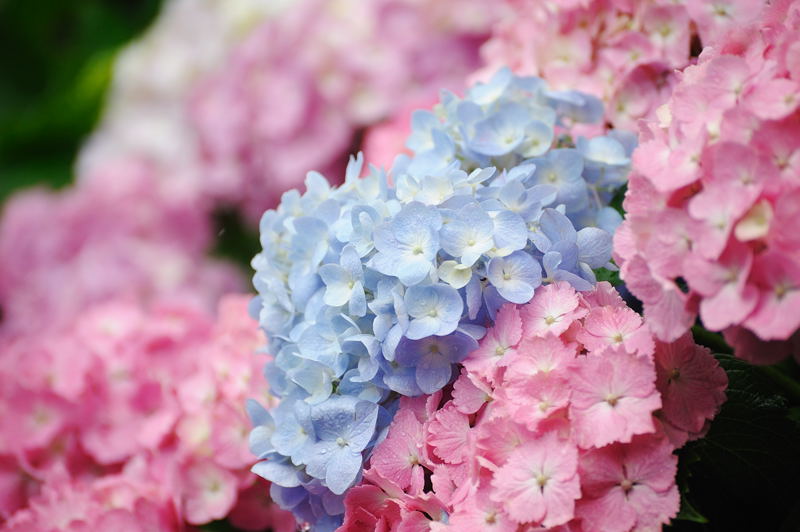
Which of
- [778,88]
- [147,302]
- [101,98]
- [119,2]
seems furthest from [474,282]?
[119,2]

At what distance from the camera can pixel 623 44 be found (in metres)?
0.80

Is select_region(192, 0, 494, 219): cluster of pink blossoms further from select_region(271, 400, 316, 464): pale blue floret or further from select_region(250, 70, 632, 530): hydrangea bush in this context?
select_region(271, 400, 316, 464): pale blue floret

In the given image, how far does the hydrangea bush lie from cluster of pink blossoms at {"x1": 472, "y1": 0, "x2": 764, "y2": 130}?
7cm

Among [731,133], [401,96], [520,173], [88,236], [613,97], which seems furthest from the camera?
[88,236]

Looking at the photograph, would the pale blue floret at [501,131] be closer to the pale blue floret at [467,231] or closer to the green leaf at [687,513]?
the pale blue floret at [467,231]

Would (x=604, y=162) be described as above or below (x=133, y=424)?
above

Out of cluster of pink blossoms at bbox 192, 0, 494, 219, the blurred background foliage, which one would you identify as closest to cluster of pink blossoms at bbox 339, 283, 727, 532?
cluster of pink blossoms at bbox 192, 0, 494, 219

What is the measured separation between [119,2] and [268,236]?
189cm

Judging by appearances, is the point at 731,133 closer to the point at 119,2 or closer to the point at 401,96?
the point at 401,96

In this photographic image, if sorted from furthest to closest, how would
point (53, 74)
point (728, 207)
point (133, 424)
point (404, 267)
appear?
point (53, 74), point (133, 424), point (404, 267), point (728, 207)

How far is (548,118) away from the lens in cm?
75

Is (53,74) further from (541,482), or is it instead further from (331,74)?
(541,482)

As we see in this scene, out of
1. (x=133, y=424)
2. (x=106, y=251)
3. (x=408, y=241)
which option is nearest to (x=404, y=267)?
(x=408, y=241)

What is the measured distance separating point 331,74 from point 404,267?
29.0 inches
